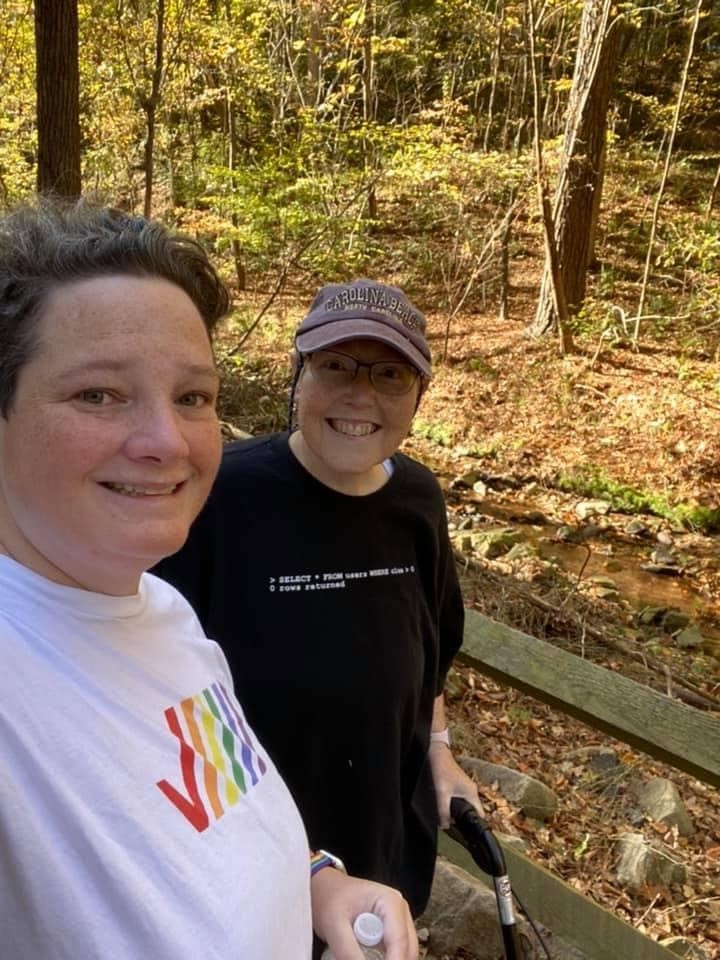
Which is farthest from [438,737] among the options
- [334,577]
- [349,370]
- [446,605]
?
[349,370]

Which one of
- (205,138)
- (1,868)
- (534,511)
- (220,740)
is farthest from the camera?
(205,138)

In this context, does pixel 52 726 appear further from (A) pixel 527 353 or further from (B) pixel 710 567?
(A) pixel 527 353

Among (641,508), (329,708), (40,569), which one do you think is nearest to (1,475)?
(40,569)

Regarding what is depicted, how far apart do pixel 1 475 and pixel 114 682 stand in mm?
289

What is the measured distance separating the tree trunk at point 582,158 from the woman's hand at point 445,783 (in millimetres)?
10834

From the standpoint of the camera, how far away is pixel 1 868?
79 cm

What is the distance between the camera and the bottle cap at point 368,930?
1.27 metres

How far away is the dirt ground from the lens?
13.0ft

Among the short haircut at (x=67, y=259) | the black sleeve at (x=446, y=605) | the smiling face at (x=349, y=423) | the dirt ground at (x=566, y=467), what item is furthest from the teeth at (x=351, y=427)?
the dirt ground at (x=566, y=467)

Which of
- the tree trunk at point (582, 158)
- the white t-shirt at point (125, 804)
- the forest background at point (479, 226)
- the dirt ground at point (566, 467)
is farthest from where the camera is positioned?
the tree trunk at point (582, 158)

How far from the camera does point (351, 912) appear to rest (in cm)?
129

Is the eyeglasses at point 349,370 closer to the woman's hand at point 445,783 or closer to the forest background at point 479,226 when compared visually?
the woman's hand at point 445,783

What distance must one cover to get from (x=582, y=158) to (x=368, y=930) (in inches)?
470

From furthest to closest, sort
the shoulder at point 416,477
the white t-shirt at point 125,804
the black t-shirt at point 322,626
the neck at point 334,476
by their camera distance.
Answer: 1. the shoulder at point 416,477
2. the neck at point 334,476
3. the black t-shirt at point 322,626
4. the white t-shirt at point 125,804
